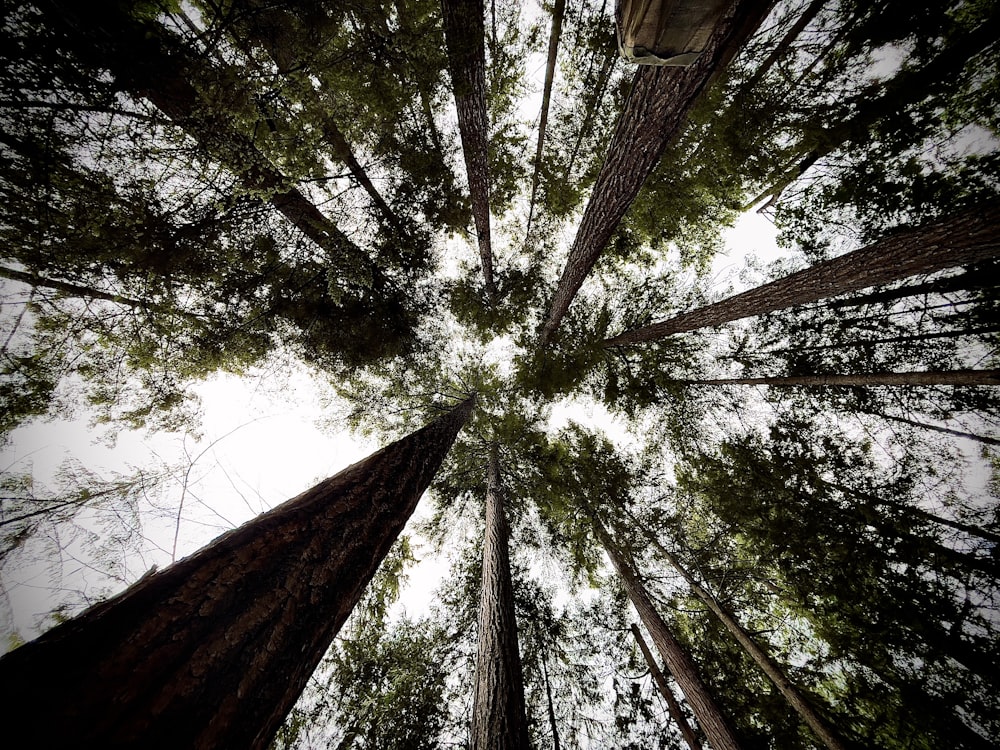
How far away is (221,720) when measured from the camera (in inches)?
37.8

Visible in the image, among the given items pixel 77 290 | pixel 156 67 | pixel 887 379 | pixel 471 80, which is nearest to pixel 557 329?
pixel 471 80

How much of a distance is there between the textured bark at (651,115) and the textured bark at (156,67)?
12.0ft

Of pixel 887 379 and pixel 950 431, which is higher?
pixel 887 379

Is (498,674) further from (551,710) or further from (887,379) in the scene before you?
(887,379)

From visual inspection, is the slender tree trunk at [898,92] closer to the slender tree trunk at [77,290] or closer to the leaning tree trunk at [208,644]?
the leaning tree trunk at [208,644]

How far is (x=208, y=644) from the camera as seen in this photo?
1075 millimetres

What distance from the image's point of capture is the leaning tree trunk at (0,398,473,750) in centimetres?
77

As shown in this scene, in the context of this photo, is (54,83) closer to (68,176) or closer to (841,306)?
(68,176)

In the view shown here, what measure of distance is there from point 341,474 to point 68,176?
4.34 metres

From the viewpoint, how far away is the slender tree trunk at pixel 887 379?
468 cm

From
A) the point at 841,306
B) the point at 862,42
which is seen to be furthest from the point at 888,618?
the point at 862,42

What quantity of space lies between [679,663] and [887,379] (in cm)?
618

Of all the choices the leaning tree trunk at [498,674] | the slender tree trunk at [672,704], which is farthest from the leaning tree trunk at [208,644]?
the slender tree trunk at [672,704]

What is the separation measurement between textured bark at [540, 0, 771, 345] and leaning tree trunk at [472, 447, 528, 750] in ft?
16.8
